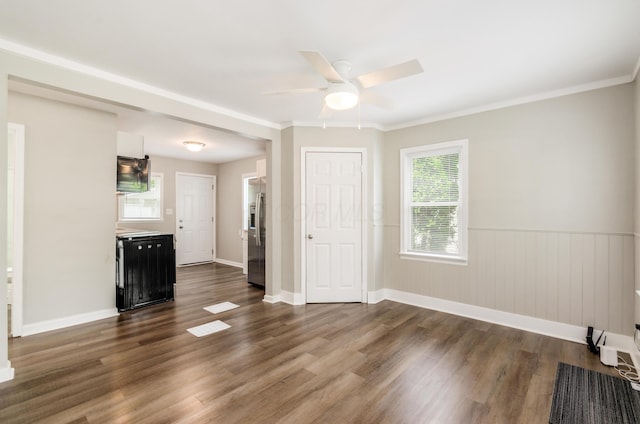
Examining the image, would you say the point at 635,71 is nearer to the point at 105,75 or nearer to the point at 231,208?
the point at 105,75

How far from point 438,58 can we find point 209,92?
2.30 metres

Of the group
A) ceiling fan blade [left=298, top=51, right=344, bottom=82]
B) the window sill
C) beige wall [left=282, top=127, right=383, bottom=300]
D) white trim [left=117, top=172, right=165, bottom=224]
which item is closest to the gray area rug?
the window sill

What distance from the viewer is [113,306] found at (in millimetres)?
3701

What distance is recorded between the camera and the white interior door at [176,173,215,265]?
698 centimetres

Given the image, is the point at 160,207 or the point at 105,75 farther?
the point at 160,207

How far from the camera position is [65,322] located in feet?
10.9

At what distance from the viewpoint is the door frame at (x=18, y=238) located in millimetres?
A: 3043

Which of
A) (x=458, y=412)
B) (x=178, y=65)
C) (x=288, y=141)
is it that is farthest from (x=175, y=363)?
(x=288, y=141)

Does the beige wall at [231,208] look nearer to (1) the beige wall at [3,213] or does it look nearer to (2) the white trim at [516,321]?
(2) the white trim at [516,321]

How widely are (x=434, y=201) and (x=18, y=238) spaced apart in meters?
4.82

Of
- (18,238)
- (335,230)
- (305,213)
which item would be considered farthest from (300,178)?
(18,238)

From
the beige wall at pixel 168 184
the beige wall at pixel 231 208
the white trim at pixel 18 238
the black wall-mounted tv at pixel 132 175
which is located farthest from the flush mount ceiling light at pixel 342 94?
the beige wall at pixel 168 184

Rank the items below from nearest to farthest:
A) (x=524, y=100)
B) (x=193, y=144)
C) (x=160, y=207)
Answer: (x=524, y=100)
(x=193, y=144)
(x=160, y=207)

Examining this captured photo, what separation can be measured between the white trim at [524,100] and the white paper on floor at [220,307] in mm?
3480
